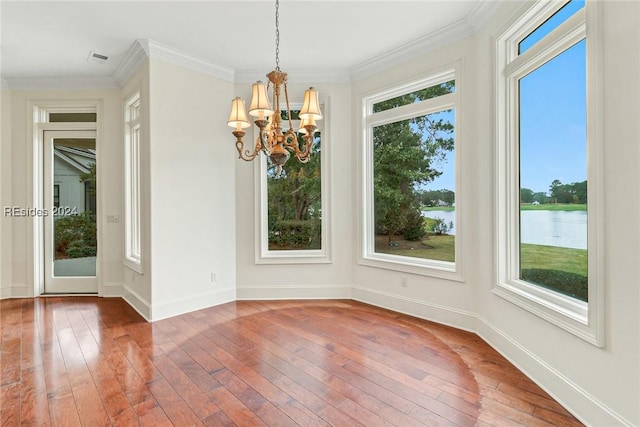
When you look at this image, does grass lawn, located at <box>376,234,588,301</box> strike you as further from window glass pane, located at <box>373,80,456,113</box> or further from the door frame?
the door frame

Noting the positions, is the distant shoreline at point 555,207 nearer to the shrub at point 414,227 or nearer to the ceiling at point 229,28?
the shrub at point 414,227

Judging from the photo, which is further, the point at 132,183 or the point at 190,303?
the point at 132,183

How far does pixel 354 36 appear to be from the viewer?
3482mm

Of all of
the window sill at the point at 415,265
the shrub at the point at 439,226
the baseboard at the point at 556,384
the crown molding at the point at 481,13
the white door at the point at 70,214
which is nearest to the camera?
the baseboard at the point at 556,384

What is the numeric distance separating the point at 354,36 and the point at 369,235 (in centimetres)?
236

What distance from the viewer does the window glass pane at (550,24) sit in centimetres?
219

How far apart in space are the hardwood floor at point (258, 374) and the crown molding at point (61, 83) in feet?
10.1

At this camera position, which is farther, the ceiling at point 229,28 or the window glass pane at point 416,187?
the window glass pane at point 416,187

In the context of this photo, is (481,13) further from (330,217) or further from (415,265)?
(330,217)

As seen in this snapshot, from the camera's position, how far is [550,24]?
7.90ft

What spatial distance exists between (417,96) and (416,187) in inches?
42.2

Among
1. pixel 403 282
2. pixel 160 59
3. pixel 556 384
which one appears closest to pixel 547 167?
pixel 556 384

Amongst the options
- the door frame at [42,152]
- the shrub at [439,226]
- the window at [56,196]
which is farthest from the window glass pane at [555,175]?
the window at [56,196]

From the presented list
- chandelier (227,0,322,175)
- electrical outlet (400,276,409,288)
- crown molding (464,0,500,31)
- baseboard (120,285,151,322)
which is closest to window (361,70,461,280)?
electrical outlet (400,276,409,288)
